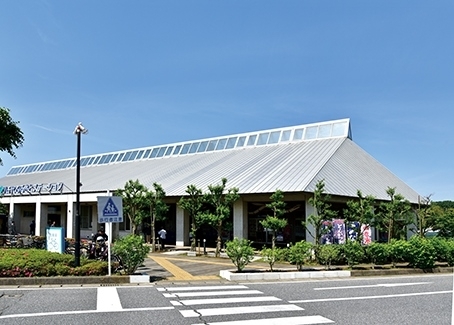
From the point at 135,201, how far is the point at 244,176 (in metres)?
6.01

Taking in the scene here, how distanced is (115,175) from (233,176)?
13.6 m

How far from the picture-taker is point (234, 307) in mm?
8539

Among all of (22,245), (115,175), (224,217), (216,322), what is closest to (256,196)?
(224,217)

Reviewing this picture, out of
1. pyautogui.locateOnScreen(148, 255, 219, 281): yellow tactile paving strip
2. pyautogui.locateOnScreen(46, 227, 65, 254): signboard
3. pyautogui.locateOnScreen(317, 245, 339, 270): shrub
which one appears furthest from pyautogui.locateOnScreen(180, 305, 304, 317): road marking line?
pyautogui.locateOnScreen(46, 227, 65, 254): signboard

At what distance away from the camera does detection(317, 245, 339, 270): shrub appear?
14828 millimetres

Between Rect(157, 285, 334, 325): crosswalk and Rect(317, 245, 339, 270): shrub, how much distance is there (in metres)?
4.78

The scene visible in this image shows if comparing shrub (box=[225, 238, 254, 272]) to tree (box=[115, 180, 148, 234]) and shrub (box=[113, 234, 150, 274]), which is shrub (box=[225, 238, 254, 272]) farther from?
tree (box=[115, 180, 148, 234])

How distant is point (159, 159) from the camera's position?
36344 millimetres

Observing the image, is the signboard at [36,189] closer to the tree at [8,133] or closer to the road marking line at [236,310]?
the tree at [8,133]

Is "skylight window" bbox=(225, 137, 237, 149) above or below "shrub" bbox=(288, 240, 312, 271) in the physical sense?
above

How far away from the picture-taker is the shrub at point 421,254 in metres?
15.5

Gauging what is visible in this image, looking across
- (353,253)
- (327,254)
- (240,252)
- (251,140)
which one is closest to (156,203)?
(240,252)

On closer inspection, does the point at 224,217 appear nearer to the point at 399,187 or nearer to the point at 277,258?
the point at 277,258

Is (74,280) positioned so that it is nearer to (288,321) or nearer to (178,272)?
(178,272)
